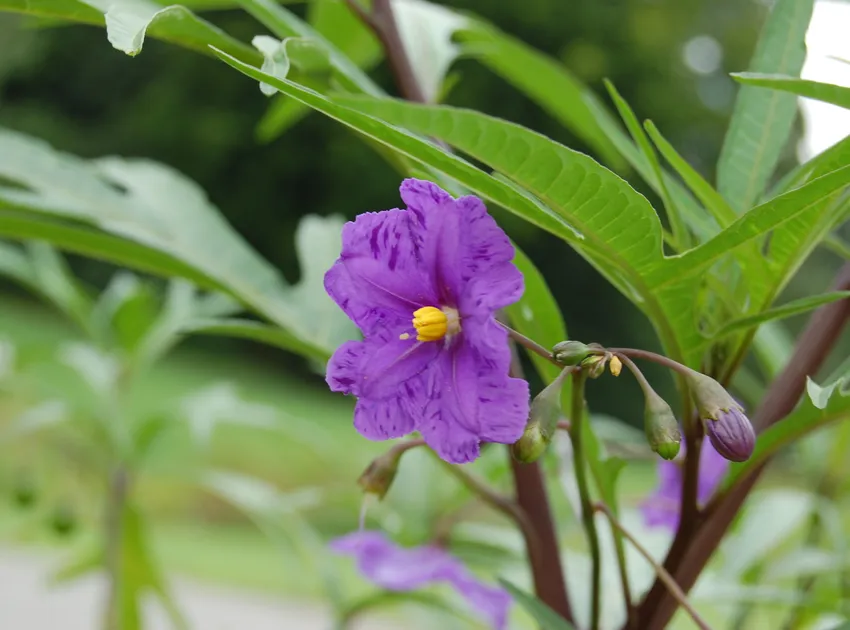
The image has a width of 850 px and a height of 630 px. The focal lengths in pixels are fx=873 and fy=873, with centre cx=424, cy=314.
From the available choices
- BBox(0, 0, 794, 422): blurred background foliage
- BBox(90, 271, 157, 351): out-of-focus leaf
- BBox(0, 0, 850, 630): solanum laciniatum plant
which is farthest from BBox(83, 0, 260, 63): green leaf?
BBox(0, 0, 794, 422): blurred background foliage

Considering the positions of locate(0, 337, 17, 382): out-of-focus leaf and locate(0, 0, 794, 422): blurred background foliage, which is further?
locate(0, 0, 794, 422): blurred background foliage

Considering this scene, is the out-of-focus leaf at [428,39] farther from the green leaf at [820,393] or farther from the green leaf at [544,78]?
the green leaf at [820,393]

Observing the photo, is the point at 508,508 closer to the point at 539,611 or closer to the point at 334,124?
the point at 539,611

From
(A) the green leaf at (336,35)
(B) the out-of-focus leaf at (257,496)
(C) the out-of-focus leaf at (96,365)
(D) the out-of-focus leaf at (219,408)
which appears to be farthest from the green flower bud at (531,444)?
(C) the out-of-focus leaf at (96,365)

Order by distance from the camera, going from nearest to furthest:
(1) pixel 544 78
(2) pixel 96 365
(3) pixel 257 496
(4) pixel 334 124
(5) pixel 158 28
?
(5) pixel 158 28, (1) pixel 544 78, (3) pixel 257 496, (2) pixel 96 365, (4) pixel 334 124

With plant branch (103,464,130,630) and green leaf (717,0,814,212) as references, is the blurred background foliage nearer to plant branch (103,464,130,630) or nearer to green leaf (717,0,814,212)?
plant branch (103,464,130,630)

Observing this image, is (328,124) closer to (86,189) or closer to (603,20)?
(603,20)

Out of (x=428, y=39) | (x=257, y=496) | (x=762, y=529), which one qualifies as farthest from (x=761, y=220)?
(x=257, y=496)

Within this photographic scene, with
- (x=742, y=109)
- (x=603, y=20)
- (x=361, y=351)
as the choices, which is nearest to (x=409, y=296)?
(x=361, y=351)
